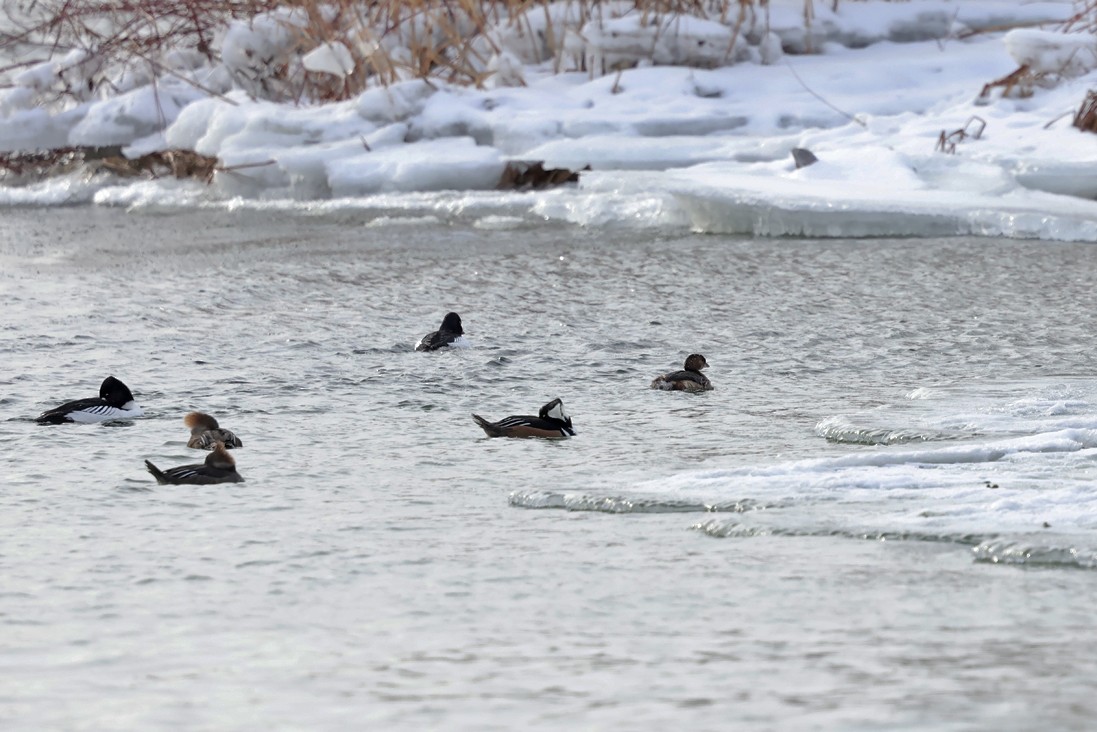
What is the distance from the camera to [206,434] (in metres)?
6.24

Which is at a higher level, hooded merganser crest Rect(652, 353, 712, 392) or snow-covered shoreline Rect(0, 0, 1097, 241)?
snow-covered shoreline Rect(0, 0, 1097, 241)

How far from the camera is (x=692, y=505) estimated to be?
5.26 meters

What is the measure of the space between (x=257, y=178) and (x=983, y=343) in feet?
32.4

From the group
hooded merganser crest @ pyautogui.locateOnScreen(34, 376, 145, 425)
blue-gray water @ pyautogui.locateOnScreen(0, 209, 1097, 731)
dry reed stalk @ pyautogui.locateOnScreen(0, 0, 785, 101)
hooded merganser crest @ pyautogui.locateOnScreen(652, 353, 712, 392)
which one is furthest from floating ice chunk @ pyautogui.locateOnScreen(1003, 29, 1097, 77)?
hooded merganser crest @ pyautogui.locateOnScreen(34, 376, 145, 425)

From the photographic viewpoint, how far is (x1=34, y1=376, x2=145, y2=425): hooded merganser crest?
6707 millimetres

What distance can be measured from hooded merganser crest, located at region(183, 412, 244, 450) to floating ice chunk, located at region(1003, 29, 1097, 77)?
424 inches

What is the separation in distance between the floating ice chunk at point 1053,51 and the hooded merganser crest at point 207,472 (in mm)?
11311

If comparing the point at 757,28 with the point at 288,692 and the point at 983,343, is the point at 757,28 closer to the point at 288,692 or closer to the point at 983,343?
the point at 983,343

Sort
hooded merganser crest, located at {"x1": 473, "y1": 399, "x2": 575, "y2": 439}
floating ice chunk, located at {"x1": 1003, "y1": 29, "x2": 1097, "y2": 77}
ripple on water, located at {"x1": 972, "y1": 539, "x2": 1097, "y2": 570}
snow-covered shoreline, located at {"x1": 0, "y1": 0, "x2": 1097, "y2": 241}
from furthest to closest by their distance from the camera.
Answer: floating ice chunk, located at {"x1": 1003, "y1": 29, "x2": 1097, "y2": 77} → snow-covered shoreline, located at {"x1": 0, "y1": 0, "x2": 1097, "y2": 241} → hooded merganser crest, located at {"x1": 473, "y1": 399, "x2": 575, "y2": 439} → ripple on water, located at {"x1": 972, "y1": 539, "x2": 1097, "y2": 570}

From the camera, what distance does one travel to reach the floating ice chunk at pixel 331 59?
1714 centimetres

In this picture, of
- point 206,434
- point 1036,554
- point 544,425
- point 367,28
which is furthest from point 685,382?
point 367,28

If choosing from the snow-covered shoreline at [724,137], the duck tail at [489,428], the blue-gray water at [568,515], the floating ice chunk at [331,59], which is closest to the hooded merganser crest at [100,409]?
the blue-gray water at [568,515]

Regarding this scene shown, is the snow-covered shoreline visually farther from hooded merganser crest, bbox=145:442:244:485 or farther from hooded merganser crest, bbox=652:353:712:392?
hooded merganser crest, bbox=145:442:244:485

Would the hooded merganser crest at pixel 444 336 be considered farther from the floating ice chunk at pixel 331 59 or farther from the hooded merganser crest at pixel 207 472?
the floating ice chunk at pixel 331 59
